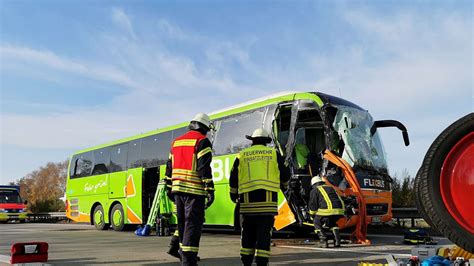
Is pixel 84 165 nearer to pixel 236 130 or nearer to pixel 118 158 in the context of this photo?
pixel 118 158

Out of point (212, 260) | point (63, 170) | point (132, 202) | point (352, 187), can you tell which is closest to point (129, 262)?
point (212, 260)

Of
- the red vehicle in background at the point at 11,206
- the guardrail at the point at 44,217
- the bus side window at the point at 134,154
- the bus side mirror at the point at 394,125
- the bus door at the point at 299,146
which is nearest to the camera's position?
the bus door at the point at 299,146

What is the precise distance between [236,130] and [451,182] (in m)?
7.94

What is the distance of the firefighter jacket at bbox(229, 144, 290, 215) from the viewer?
18.6ft

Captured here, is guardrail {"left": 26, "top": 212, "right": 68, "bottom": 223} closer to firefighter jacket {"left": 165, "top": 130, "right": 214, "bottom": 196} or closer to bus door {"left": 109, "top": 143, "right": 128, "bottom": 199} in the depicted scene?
bus door {"left": 109, "top": 143, "right": 128, "bottom": 199}

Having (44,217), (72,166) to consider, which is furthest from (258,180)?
(44,217)

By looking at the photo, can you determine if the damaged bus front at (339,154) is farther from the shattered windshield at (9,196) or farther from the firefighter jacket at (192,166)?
the shattered windshield at (9,196)

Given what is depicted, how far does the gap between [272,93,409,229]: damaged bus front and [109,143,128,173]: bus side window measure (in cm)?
744

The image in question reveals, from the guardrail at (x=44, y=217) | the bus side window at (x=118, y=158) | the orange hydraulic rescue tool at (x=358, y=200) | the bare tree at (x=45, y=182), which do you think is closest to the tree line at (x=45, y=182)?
the bare tree at (x=45, y=182)

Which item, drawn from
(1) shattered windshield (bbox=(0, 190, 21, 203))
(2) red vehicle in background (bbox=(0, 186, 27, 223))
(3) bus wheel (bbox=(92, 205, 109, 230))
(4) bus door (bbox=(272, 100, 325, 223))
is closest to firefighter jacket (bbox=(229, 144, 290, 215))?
(4) bus door (bbox=(272, 100, 325, 223))

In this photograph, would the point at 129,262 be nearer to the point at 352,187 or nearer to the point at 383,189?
the point at 352,187

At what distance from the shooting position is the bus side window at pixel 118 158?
1606cm

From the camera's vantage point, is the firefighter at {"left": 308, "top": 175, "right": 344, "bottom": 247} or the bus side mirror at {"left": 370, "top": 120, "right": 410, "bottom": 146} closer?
the firefighter at {"left": 308, "top": 175, "right": 344, "bottom": 247}

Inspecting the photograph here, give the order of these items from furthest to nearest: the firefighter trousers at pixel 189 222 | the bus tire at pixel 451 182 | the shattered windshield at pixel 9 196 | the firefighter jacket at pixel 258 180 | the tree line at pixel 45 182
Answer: the tree line at pixel 45 182, the shattered windshield at pixel 9 196, the firefighter jacket at pixel 258 180, the firefighter trousers at pixel 189 222, the bus tire at pixel 451 182
